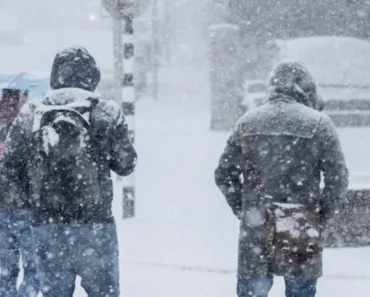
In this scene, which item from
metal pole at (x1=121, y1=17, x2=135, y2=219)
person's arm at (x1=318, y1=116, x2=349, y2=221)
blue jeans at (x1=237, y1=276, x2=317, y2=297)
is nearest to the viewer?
person's arm at (x1=318, y1=116, x2=349, y2=221)

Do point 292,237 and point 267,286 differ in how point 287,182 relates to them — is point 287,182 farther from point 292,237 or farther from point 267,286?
point 267,286

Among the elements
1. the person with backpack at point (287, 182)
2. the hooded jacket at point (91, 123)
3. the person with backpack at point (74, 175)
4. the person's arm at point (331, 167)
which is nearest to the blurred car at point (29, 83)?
the hooded jacket at point (91, 123)

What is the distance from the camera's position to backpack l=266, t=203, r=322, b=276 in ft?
13.1

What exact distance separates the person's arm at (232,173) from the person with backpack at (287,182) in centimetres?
6

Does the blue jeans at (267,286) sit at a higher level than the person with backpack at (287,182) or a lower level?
lower

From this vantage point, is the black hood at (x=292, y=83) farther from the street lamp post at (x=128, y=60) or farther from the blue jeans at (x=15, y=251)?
the street lamp post at (x=128, y=60)

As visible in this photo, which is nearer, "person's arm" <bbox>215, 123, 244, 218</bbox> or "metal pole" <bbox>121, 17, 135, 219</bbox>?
"person's arm" <bbox>215, 123, 244, 218</bbox>

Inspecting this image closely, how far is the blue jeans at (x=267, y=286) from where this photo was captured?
409cm

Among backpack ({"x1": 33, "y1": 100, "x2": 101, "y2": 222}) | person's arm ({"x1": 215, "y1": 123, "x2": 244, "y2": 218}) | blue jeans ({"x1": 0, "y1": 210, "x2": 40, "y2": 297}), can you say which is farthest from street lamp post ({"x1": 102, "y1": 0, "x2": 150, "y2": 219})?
backpack ({"x1": 33, "y1": 100, "x2": 101, "y2": 222})

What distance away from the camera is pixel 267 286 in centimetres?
411

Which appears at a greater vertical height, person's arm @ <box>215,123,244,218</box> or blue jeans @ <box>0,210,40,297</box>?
person's arm @ <box>215,123,244,218</box>

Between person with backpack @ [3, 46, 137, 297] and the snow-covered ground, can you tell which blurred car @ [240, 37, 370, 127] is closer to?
the snow-covered ground

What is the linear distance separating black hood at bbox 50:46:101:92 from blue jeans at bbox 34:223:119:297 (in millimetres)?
691

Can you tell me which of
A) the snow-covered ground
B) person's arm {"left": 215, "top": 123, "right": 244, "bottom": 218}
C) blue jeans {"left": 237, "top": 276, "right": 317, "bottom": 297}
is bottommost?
the snow-covered ground
